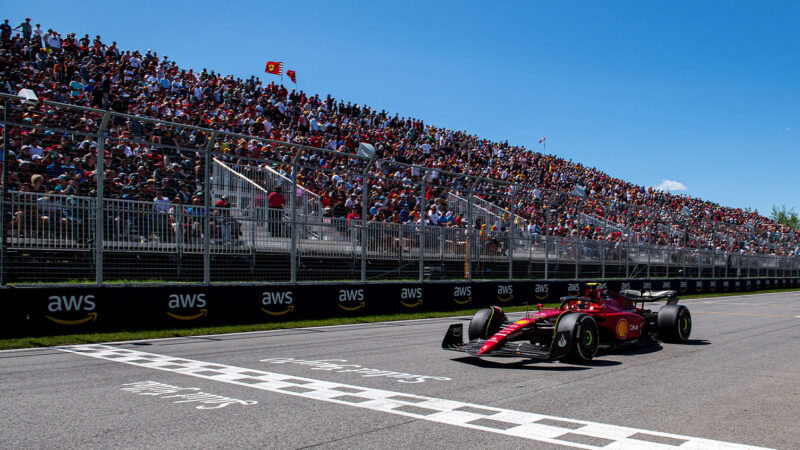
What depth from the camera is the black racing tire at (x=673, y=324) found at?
35.4 feet

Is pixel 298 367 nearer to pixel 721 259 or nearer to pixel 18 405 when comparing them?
pixel 18 405

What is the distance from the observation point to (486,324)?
372 inches

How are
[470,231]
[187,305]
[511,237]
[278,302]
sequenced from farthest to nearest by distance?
[511,237] < [470,231] < [278,302] < [187,305]

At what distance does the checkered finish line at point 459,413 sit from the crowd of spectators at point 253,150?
192 inches

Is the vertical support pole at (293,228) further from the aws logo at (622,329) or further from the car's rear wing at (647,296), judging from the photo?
the aws logo at (622,329)

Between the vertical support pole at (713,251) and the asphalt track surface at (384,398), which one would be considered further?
the vertical support pole at (713,251)

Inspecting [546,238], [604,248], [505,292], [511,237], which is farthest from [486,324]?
[604,248]

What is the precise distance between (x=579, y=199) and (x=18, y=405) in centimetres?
1993

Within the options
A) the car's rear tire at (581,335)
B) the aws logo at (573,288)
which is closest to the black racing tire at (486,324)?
the car's rear tire at (581,335)

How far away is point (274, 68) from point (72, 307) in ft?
80.8

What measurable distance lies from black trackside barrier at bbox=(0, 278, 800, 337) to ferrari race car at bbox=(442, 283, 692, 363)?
1.78m

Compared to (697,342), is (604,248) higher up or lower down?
higher up

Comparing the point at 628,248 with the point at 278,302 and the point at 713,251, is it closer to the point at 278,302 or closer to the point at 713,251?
the point at 713,251

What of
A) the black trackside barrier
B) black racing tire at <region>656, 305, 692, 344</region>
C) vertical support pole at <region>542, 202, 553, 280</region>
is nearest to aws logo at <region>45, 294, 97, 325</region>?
the black trackside barrier
